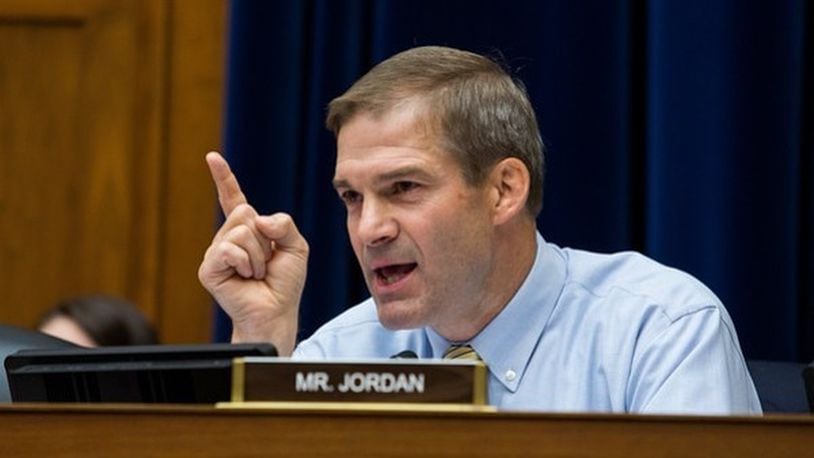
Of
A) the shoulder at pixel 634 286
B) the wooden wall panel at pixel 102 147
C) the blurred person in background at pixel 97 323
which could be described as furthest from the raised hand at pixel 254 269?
the wooden wall panel at pixel 102 147

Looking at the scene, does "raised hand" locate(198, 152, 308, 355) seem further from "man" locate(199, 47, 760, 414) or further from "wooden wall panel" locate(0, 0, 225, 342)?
"wooden wall panel" locate(0, 0, 225, 342)

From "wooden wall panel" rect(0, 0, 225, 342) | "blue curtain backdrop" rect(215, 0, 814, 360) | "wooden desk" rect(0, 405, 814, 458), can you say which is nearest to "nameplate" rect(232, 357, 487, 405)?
"wooden desk" rect(0, 405, 814, 458)

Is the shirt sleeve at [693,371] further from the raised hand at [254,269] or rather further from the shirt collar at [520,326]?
the raised hand at [254,269]

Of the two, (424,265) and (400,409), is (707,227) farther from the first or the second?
(400,409)

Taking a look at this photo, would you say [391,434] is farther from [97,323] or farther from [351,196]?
[97,323]

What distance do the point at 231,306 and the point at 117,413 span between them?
0.88 meters

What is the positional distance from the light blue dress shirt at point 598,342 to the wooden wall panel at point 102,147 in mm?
1016

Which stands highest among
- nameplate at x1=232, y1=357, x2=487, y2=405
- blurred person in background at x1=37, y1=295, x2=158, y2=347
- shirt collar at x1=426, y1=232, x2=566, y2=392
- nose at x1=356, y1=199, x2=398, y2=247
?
nose at x1=356, y1=199, x2=398, y2=247

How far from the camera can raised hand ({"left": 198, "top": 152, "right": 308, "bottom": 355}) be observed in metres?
2.21

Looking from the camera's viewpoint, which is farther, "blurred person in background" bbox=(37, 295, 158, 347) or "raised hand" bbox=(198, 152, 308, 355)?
"blurred person in background" bbox=(37, 295, 158, 347)

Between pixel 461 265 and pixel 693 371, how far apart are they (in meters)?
0.37

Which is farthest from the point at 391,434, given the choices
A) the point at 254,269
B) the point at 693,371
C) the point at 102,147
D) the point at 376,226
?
the point at 102,147

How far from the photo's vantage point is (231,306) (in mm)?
2240

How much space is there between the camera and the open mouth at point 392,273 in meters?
2.18
